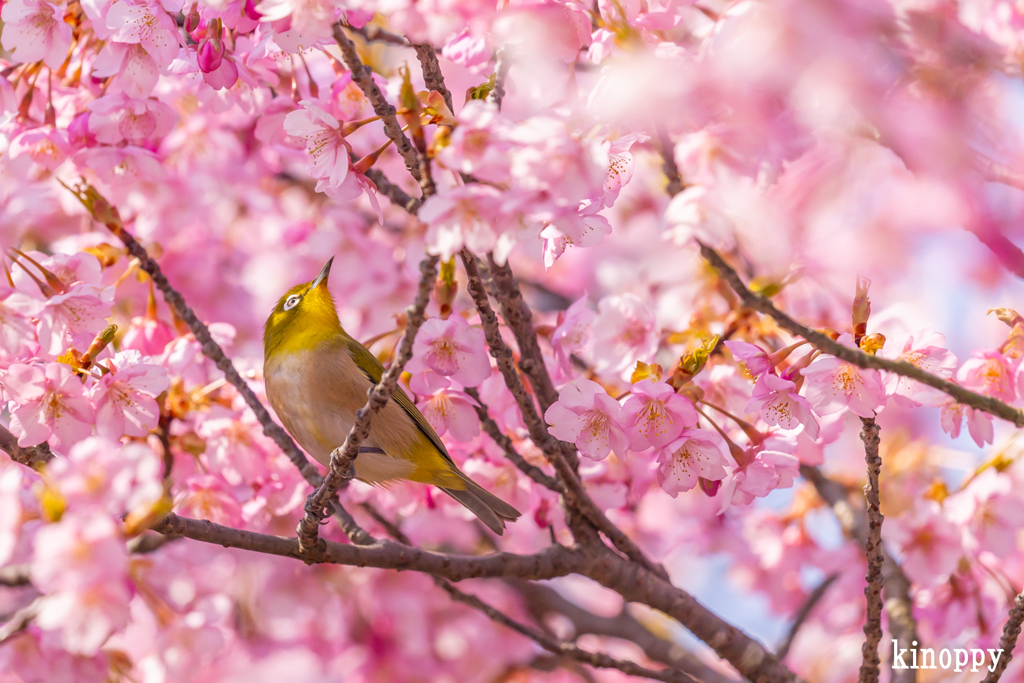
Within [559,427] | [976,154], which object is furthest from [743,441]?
[976,154]

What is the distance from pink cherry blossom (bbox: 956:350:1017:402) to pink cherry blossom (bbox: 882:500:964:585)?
2.59 ft

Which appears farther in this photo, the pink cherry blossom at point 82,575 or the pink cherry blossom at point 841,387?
the pink cherry blossom at point 841,387

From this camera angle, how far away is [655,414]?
197 centimetres

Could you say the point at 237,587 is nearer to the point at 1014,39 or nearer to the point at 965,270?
the point at 965,270

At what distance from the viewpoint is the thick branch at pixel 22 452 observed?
1.97 m

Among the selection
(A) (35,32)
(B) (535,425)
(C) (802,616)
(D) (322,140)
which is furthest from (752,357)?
(A) (35,32)

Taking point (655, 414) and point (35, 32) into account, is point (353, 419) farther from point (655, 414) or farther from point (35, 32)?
point (35, 32)

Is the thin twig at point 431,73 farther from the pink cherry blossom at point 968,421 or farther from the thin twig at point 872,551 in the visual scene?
the pink cherry blossom at point 968,421

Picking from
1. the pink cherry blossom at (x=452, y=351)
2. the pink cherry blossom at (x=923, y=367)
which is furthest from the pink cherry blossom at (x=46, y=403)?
the pink cherry blossom at (x=923, y=367)

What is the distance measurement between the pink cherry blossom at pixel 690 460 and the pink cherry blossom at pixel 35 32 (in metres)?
2.00

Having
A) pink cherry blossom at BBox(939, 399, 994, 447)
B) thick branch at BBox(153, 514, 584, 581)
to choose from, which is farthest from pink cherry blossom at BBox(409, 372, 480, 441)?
pink cherry blossom at BBox(939, 399, 994, 447)

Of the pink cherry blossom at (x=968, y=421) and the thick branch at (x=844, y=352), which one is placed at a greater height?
the pink cherry blossom at (x=968, y=421)

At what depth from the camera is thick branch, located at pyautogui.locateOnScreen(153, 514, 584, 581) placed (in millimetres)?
1924

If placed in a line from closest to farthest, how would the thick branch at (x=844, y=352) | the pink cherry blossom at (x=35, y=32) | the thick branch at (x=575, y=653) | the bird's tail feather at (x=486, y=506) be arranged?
the thick branch at (x=844, y=352) → the pink cherry blossom at (x=35, y=32) → the thick branch at (x=575, y=653) → the bird's tail feather at (x=486, y=506)
